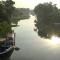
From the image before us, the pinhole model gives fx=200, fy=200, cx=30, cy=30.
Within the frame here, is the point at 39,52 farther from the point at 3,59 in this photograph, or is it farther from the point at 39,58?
the point at 3,59

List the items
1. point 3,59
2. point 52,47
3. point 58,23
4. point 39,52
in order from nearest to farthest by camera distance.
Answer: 1. point 3,59
2. point 39,52
3. point 52,47
4. point 58,23

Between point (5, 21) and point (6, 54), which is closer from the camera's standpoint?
point (6, 54)

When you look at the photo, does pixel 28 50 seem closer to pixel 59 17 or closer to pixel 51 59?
pixel 51 59

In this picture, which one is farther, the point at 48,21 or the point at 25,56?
the point at 48,21

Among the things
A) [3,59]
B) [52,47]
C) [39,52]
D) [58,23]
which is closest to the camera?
[3,59]

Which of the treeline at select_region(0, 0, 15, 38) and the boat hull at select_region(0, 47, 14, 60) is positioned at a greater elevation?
the treeline at select_region(0, 0, 15, 38)

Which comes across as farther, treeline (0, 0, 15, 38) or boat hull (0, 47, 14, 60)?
treeline (0, 0, 15, 38)

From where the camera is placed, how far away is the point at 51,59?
1425 inches

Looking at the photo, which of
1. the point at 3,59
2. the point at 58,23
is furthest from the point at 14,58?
the point at 58,23

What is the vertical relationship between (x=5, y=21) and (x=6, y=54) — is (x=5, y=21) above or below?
above

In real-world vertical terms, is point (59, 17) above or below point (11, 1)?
below

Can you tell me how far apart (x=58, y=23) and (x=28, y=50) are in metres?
64.3

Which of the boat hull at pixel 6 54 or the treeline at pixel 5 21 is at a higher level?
the treeline at pixel 5 21

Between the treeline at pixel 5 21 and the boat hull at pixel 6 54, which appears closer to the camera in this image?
the boat hull at pixel 6 54
